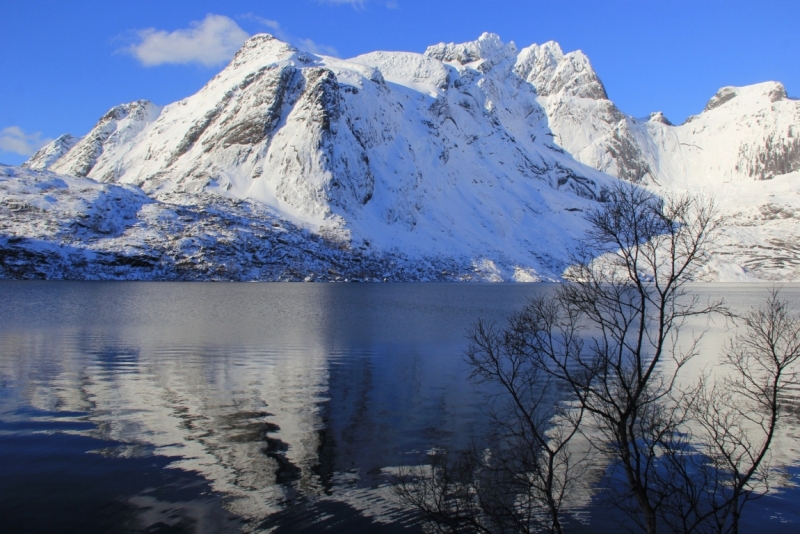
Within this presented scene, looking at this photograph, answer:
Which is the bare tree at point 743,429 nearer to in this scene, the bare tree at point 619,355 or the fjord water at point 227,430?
the fjord water at point 227,430

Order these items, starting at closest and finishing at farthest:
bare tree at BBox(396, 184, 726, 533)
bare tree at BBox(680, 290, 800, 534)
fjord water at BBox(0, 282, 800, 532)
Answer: bare tree at BBox(680, 290, 800, 534) < bare tree at BBox(396, 184, 726, 533) < fjord water at BBox(0, 282, 800, 532)

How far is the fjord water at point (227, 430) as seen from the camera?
12.3 meters

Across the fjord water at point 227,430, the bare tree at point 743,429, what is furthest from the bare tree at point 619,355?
the fjord water at point 227,430

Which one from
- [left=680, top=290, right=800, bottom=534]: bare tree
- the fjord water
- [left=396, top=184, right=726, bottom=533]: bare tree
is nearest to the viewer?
[left=680, top=290, right=800, bottom=534]: bare tree

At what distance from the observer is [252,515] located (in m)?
12.2

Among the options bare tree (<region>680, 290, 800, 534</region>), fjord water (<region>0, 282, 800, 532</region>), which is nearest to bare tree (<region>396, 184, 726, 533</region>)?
bare tree (<region>680, 290, 800, 534</region>)

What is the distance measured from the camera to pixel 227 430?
59.0 ft

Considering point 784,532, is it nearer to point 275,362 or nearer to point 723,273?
point 275,362

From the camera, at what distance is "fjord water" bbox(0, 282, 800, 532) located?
12.3 m

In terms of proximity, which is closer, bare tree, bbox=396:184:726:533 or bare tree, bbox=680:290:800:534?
bare tree, bbox=680:290:800:534

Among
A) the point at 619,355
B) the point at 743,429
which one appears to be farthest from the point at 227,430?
the point at 743,429

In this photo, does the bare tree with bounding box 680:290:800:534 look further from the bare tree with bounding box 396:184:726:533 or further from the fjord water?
the bare tree with bounding box 396:184:726:533

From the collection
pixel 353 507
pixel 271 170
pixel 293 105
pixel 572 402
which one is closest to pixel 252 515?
pixel 353 507

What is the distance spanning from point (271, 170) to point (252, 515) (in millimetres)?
174661
